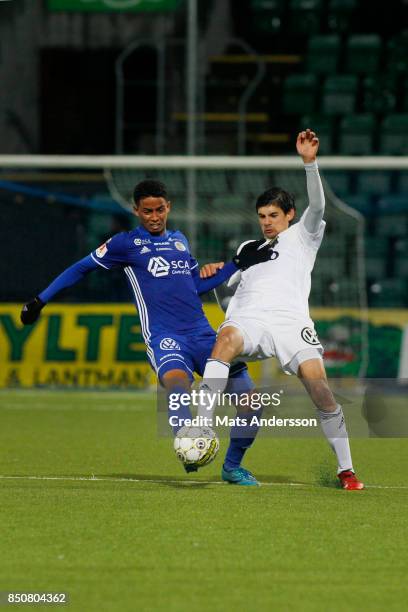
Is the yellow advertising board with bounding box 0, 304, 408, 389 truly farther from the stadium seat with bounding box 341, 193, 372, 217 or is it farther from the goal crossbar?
the stadium seat with bounding box 341, 193, 372, 217

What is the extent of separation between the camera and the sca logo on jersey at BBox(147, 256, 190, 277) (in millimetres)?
7809

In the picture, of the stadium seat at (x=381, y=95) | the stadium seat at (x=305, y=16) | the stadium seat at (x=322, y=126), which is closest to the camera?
the stadium seat at (x=322, y=126)

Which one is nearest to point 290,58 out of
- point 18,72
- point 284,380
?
point 18,72

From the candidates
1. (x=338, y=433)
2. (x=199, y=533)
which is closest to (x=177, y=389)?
(x=338, y=433)

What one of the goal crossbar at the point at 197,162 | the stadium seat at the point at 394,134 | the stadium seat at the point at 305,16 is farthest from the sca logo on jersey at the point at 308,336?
the stadium seat at the point at 305,16

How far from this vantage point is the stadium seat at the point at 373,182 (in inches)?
752

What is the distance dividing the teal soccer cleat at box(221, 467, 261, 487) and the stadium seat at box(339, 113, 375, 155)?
14.5 meters

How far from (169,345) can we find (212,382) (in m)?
0.55

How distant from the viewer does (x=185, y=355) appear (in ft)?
25.1

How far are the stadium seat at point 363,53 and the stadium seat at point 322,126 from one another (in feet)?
3.91

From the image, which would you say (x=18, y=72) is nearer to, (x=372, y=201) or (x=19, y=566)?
(x=372, y=201)

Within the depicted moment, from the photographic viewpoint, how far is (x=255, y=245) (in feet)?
25.2

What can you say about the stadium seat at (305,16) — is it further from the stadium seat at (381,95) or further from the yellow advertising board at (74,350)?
the yellow advertising board at (74,350)

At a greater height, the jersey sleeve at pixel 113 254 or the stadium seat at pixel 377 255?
the stadium seat at pixel 377 255
